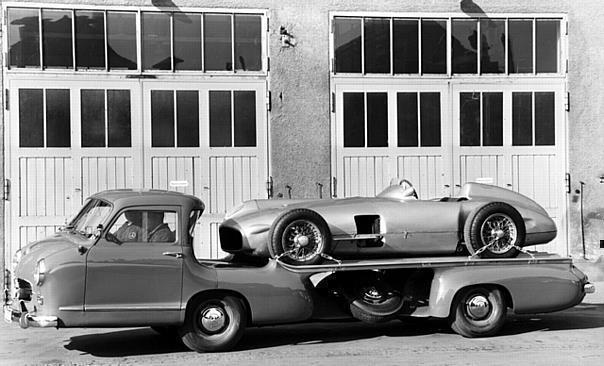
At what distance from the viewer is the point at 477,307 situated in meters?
10.8

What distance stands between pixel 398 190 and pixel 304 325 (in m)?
2.27

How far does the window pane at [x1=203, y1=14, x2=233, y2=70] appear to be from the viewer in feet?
49.1

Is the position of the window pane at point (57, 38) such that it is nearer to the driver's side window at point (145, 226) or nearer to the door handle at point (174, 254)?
the driver's side window at point (145, 226)

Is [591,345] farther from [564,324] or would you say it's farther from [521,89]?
[521,89]

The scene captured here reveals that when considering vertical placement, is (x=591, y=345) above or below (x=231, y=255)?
below

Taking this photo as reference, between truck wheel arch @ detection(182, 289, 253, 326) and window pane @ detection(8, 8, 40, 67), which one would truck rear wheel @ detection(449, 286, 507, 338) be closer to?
truck wheel arch @ detection(182, 289, 253, 326)

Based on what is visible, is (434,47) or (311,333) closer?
(311,333)

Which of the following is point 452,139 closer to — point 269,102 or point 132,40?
point 269,102

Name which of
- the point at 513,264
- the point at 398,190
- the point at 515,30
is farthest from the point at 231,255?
the point at 515,30

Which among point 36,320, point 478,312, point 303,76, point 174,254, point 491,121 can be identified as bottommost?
point 478,312

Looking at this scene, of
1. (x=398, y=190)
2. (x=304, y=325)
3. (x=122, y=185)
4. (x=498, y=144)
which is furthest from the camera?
(x=498, y=144)

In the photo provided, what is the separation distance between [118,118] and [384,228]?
5.96 m

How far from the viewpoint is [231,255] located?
11.5m

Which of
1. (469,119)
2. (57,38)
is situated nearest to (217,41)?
(57,38)
